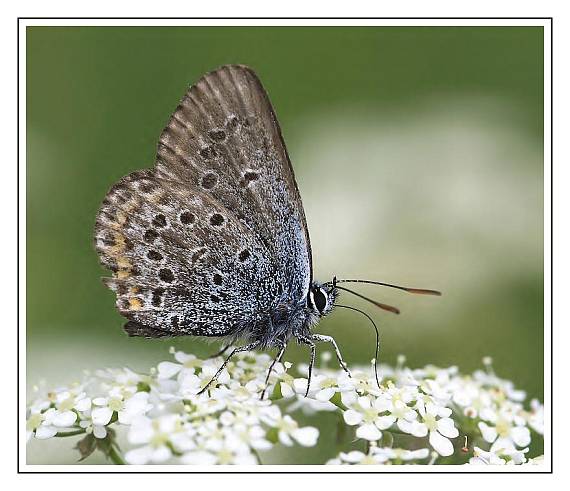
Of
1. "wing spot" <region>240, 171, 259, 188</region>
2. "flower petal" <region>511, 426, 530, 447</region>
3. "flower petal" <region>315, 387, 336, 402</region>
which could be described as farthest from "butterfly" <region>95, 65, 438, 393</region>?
"flower petal" <region>511, 426, 530, 447</region>

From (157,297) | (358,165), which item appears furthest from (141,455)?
(358,165)

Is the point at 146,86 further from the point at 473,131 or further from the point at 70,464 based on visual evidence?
the point at 70,464

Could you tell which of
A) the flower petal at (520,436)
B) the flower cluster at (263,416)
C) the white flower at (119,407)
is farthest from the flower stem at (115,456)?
the flower petal at (520,436)

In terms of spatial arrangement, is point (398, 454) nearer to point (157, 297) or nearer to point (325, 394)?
point (325, 394)

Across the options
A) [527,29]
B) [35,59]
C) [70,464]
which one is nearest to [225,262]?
[70,464]

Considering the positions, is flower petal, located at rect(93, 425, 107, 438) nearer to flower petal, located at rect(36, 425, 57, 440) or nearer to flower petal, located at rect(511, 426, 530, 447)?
flower petal, located at rect(36, 425, 57, 440)

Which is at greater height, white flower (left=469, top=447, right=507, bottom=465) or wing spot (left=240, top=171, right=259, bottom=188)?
wing spot (left=240, top=171, right=259, bottom=188)

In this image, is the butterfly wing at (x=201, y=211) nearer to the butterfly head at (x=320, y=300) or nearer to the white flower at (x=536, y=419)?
the butterfly head at (x=320, y=300)
